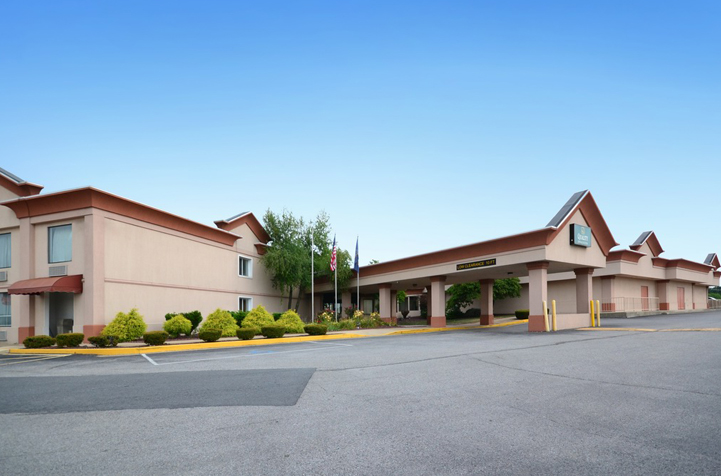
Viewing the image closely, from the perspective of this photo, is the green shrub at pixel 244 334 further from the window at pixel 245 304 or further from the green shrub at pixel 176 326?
the window at pixel 245 304

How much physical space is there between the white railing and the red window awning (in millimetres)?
39043

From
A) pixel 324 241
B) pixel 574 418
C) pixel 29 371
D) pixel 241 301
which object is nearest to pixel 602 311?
pixel 324 241

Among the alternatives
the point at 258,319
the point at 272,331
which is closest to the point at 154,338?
the point at 272,331

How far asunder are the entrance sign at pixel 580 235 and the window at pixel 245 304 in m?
23.3

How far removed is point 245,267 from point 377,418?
3164cm

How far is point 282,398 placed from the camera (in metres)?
8.91

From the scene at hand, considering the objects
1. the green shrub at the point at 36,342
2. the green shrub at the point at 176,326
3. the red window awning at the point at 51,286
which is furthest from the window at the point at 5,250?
the green shrub at the point at 176,326

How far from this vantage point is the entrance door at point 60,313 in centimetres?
2525

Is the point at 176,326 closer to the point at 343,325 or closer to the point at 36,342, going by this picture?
the point at 36,342

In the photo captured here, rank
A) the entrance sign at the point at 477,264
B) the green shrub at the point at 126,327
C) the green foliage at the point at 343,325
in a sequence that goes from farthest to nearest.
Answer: the green foliage at the point at 343,325 → the entrance sign at the point at 477,264 → the green shrub at the point at 126,327

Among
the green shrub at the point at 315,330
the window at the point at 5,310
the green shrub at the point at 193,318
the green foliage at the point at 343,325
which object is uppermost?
the window at the point at 5,310

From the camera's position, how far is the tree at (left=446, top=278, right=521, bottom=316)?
48.3 meters

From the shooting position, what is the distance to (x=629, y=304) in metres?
42.4

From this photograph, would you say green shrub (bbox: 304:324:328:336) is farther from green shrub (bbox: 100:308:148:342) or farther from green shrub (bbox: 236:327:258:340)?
green shrub (bbox: 100:308:148:342)
